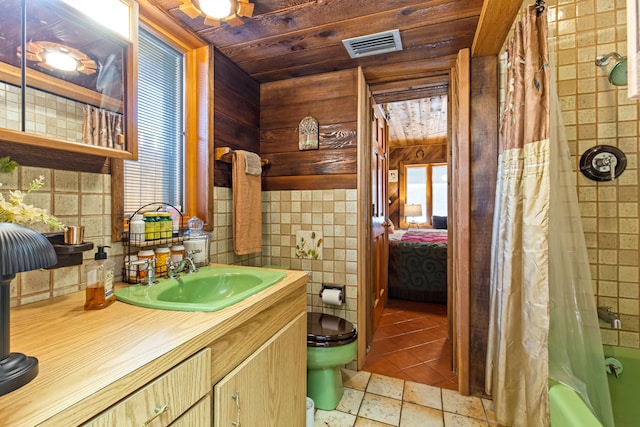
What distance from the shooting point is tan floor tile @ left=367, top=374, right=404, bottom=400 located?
181 centimetres

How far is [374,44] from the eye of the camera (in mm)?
1721

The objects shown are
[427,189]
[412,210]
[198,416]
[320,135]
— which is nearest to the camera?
[198,416]

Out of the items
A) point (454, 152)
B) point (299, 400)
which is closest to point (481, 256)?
point (454, 152)

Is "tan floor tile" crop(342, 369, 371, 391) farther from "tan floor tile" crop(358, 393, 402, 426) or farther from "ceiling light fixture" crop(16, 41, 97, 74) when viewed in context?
"ceiling light fixture" crop(16, 41, 97, 74)

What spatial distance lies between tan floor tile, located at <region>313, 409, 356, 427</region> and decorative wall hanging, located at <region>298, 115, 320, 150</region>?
5.44 ft

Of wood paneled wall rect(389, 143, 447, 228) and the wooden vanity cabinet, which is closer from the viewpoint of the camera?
the wooden vanity cabinet

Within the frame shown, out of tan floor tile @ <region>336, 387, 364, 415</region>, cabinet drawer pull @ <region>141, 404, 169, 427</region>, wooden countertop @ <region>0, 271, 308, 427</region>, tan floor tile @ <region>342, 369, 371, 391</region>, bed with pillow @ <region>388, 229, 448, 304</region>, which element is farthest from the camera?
bed with pillow @ <region>388, 229, 448, 304</region>

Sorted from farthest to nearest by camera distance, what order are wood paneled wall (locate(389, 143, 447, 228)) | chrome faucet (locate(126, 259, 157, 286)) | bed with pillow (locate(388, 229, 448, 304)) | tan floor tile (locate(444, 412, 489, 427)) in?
wood paneled wall (locate(389, 143, 447, 228))
bed with pillow (locate(388, 229, 448, 304))
tan floor tile (locate(444, 412, 489, 427))
chrome faucet (locate(126, 259, 157, 286))

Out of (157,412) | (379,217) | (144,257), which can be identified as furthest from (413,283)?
(157,412)

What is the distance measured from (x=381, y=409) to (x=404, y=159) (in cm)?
567

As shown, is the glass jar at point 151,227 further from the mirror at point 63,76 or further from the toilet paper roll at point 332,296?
the toilet paper roll at point 332,296

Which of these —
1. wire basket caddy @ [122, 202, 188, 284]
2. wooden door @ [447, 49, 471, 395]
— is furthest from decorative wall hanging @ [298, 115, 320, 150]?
wire basket caddy @ [122, 202, 188, 284]

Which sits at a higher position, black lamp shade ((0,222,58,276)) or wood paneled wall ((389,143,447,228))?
wood paneled wall ((389,143,447,228))

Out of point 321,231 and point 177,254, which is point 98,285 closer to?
point 177,254
